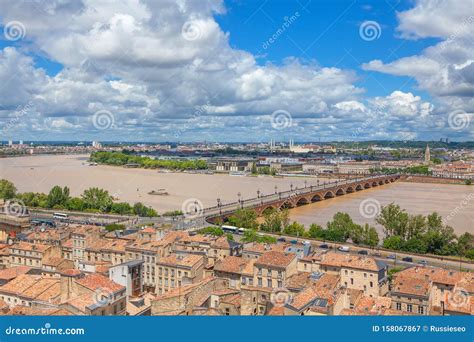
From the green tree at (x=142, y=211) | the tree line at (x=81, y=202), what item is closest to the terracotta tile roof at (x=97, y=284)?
the green tree at (x=142, y=211)

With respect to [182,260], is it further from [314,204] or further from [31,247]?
[314,204]

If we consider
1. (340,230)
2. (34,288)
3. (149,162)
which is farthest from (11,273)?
(149,162)

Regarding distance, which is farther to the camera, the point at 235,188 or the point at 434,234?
the point at 235,188

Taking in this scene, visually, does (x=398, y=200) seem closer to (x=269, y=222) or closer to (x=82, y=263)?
(x=269, y=222)

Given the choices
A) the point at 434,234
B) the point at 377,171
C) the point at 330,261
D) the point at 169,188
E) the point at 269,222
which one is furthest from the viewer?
the point at 377,171

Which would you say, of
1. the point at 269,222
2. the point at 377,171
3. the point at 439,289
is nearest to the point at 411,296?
the point at 439,289

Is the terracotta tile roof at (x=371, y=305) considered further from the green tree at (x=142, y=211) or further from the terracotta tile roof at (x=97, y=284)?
the green tree at (x=142, y=211)
